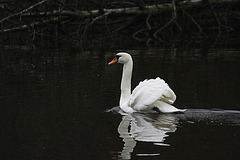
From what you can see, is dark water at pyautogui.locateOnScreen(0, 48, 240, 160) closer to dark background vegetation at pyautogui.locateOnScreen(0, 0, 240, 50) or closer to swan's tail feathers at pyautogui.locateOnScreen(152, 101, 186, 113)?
swan's tail feathers at pyautogui.locateOnScreen(152, 101, 186, 113)

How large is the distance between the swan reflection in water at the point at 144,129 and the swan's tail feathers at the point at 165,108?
8 centimetres

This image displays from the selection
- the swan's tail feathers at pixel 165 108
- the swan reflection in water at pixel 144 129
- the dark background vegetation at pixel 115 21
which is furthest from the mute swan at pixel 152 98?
the dark background vegetation at pixel 115 21

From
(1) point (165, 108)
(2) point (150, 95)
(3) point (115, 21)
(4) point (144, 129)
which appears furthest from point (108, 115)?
(3) point (115, 21)

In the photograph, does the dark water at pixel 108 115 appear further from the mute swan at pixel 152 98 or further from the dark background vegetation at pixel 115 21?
the dark background vegetation at pixel 115 21

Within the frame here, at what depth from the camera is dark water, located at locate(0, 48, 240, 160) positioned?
242 inches

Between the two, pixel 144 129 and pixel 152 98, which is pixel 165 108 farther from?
pixel 144 129

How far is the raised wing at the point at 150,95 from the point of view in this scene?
27.3 ft

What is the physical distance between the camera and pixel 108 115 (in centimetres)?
836

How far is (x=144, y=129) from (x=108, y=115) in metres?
1.18

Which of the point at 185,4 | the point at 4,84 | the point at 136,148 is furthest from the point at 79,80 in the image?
the point at 185,4

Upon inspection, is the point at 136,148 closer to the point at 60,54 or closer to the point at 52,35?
the point at 60,54

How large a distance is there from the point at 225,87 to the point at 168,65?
12.2 feet

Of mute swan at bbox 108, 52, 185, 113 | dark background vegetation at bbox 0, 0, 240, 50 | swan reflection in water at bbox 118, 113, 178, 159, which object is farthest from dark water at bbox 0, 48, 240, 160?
dark background vegetation at bbox 0, 0, 240, 50

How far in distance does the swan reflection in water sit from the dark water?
0.01m
